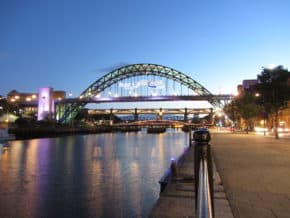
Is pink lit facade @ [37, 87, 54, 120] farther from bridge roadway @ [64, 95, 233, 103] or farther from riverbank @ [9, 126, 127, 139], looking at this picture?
riverbank @ [9, 126, 127, 139]

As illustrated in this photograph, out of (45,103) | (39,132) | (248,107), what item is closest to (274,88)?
(248,107)

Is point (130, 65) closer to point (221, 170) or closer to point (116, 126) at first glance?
point (116, 126)

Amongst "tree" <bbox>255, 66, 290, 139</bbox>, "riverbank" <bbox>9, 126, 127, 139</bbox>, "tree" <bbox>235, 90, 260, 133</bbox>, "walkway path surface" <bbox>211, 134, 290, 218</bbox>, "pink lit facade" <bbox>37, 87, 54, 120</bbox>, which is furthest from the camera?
"pink lit facade" <bbox>37, 87, 54, 120</bbox>

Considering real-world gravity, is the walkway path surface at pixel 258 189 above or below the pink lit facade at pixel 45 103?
below

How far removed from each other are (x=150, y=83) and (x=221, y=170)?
4271 inches

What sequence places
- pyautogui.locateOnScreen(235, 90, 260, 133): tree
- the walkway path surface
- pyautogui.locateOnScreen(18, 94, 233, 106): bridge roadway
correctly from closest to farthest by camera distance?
the walkway path surface → pyautogui.locateOnScreen(235, 90, 260, 133): tree → pyautogui.locateOnScreen(18, 94, 233, 106): bridge roadway

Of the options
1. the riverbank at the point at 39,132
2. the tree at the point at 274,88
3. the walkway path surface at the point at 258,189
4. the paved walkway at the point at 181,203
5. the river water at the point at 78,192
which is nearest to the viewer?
the paved walkway at the point at 181,203

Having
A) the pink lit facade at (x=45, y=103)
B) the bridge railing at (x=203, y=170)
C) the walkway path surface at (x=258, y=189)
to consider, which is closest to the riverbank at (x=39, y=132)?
the pink lit facade at (x=45, y=103)

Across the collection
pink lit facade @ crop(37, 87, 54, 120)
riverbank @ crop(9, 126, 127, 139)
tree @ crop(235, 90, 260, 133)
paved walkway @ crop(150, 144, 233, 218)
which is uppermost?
pink lit facade @ crop(37, 87, 54, 120)

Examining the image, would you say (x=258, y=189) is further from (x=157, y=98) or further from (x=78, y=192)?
(x=157, y=98)

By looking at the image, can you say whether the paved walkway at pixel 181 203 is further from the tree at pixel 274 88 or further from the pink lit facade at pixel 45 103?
the pink lit facade at pixel 45 103

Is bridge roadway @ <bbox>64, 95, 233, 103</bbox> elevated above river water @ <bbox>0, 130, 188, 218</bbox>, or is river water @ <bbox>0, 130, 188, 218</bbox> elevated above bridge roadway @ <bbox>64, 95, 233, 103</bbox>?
bridge roadway @ <bbox>64, 95, 233, 103</bbox>

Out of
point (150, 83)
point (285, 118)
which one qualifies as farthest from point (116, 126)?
point (285, 118)

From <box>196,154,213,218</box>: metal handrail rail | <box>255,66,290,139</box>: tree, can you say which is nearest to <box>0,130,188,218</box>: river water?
<box>196,154,213,218</box>: metal handrail rail
